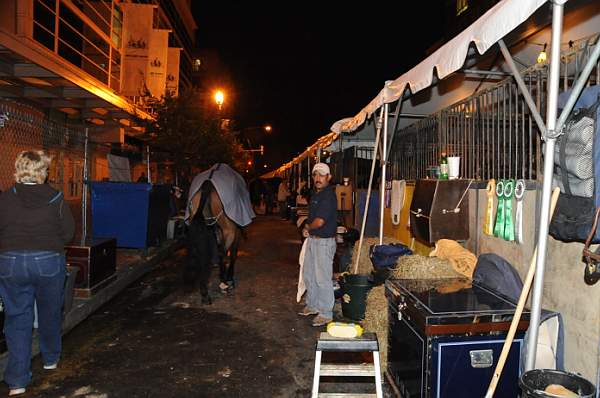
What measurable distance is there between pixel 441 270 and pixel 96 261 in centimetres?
499

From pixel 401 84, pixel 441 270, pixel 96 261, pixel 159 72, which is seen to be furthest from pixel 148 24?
pixel 441 270

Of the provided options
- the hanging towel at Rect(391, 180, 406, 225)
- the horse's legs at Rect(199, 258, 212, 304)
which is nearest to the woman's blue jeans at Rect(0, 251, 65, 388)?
the horse's legs at Rect(199, 258, 212, 304)

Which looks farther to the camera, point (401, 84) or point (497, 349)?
point (401, 84)

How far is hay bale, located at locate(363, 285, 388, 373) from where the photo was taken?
4.58 meters

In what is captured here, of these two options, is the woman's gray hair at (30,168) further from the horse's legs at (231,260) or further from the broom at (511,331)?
the broom at (511,331)

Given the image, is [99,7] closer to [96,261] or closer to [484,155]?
[96,261]

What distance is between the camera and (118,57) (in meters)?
20.2

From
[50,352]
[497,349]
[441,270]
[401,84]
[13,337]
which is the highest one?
[401,84]

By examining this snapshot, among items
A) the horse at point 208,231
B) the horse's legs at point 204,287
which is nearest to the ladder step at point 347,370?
the horse's legs at point 204,287

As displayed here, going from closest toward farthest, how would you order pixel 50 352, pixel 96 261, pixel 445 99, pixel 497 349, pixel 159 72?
pixel 497 349, pixel 50 352, pixel 96 261, pixel 445 99, pixel 159 72

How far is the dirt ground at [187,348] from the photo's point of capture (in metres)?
4.22

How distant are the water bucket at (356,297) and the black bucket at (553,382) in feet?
10.2

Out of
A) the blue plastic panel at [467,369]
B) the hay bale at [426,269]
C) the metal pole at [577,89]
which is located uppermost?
the metal pole at [577,89]

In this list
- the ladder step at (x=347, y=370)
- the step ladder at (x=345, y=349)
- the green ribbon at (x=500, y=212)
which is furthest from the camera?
the green ribbon at (x=500, y=212)
